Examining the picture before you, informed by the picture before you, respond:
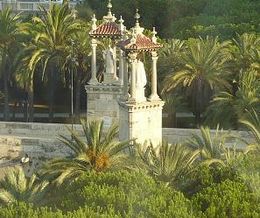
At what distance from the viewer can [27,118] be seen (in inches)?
1221

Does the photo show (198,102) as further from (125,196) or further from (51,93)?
(125,196)

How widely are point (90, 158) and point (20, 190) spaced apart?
1.99 metres

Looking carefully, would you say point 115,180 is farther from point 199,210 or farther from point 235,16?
point 235,16

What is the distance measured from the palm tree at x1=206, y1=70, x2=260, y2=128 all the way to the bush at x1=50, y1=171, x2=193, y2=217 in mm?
8473

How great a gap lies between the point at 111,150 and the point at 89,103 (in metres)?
7.20

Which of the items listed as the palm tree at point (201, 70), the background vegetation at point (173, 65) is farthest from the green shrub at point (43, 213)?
the palm tree at point (201, 70)

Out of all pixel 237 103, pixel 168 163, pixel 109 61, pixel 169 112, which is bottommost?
pixel 168 163

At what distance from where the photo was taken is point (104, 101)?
80.3 ft

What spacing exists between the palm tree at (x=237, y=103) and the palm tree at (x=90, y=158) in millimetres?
6755

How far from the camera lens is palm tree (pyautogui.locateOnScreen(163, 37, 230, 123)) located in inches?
1043

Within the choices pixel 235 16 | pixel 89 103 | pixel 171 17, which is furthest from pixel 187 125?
pixel 171 17

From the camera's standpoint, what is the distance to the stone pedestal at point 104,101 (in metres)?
24.3

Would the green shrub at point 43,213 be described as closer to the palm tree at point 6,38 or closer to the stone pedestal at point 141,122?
the stone pedestal at point 141,122

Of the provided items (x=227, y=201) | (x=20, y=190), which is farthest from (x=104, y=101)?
(x=227, y=201)
